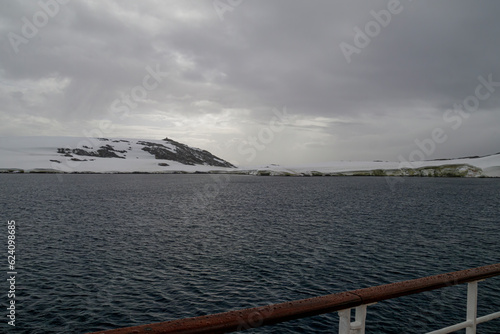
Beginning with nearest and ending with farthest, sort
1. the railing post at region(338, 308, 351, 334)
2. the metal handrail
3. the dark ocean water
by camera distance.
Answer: the metal handrail
the railing post at region(338, 308, 351, 334)
the dark ocean water

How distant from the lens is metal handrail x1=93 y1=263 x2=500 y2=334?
316 cm

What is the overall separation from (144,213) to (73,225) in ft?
43.1

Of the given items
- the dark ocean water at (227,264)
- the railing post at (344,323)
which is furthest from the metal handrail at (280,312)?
the dark ocean water at (227,264)

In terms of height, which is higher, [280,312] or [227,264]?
[280,312]

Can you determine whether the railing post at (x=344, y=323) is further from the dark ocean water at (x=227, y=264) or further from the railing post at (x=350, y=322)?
the dark ocean water at (x=227, y=264)

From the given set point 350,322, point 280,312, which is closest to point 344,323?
point 350,322

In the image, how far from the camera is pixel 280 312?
358cm

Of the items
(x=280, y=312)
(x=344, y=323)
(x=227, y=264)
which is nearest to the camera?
(x=280, y=312)

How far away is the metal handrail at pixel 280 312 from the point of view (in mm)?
3164

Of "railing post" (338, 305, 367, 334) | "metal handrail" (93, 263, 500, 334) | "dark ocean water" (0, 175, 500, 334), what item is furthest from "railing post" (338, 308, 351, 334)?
"dark ocean water" (0, 175, 500, 334)

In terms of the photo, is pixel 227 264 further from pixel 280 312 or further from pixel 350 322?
pixel 280 312

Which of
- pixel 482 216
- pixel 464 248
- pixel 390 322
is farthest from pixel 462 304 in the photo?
pixel 482 216

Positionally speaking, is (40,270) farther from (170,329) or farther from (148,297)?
(170,329)

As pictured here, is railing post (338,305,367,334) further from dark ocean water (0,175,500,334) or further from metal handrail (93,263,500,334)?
dark ocean water (0,175,500,334)
